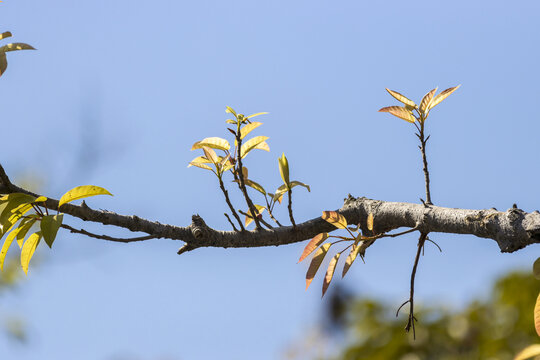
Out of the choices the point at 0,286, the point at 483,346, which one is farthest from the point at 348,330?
the point at 0,286

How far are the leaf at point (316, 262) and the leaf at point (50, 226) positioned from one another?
0.58 metres

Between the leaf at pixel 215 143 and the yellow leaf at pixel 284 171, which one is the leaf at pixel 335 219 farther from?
the leaf at pixel 215 143

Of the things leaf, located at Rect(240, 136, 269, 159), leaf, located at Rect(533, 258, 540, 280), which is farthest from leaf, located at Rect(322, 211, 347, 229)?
leaf, located at Rect(533, 258, 540, 280)

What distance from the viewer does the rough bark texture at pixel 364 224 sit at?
1139 millimetres

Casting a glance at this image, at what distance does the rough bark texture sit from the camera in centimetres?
114

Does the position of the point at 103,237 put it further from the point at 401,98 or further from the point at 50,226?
the point at 401,98

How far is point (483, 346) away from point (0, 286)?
6.39 metres

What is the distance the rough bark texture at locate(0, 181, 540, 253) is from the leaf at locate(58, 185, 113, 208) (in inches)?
1.9

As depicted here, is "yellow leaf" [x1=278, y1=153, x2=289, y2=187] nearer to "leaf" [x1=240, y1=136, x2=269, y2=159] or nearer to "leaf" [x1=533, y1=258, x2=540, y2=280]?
"leaf" [x1=240, y1=136, x2=269, y2=159]

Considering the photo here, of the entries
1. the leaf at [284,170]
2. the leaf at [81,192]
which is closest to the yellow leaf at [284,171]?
the leaf at [284,170]

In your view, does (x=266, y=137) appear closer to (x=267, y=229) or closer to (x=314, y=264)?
(x=267, y=229)

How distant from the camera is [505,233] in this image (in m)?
1.14

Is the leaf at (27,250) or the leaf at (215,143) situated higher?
the leaf at (215,143)

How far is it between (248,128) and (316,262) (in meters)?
0.39
